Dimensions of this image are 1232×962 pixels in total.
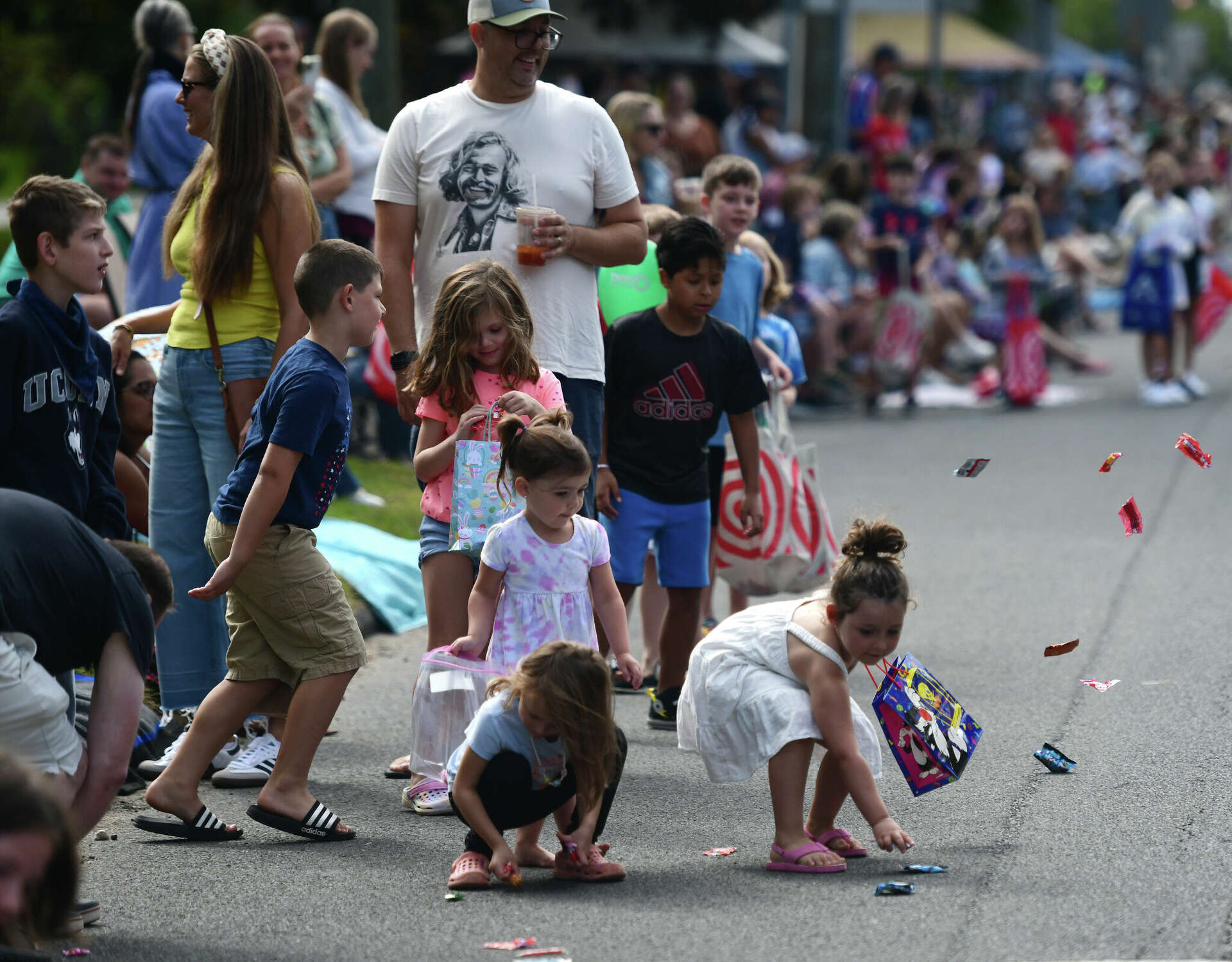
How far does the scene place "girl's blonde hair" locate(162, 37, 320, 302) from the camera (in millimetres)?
5086

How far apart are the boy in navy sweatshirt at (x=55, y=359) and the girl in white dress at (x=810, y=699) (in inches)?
67.0

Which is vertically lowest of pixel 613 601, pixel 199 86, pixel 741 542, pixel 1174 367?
pixel 1174 367

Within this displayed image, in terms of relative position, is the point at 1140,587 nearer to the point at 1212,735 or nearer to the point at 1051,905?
the point at 1212,735

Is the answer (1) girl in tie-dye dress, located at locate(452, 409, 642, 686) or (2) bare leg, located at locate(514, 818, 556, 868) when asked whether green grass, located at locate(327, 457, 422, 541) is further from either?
(2) bare leg, located at locate(514, 818, 556, 868)

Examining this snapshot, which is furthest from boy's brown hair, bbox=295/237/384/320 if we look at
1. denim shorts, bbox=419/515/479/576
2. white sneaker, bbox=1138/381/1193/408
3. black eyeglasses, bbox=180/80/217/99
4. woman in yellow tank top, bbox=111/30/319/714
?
white sneaker, bbox=1138/381/1193/408

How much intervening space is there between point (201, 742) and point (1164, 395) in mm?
11659

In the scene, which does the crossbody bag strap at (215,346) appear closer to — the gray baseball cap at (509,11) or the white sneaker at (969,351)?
the gray baseball cap at (509,11)

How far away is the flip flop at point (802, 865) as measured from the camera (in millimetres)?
4262

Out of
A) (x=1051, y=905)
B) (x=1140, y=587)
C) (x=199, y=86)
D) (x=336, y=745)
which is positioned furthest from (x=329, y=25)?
(x=1051, y=905)

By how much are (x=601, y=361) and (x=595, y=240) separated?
0.38 meters

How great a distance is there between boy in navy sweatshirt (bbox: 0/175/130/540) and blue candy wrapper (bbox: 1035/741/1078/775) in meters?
2.77

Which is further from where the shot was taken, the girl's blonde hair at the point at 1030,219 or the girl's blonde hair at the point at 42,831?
the girl's blonde hair at the point at 1030,219

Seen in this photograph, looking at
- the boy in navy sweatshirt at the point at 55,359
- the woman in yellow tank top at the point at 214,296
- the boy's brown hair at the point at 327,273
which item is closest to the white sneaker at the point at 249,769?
the woman in yellow tank top at the point at 214,296

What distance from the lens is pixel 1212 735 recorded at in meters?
5.45
